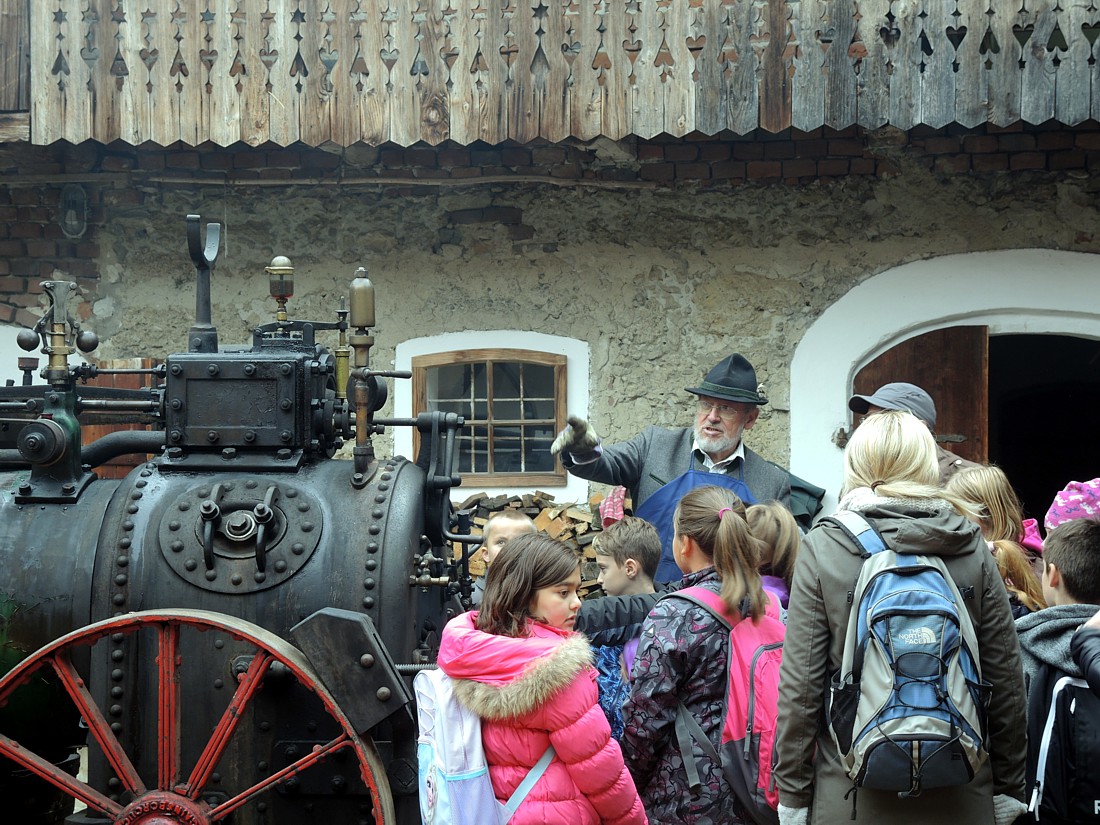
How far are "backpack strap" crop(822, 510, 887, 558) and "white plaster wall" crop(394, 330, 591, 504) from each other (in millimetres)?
4080

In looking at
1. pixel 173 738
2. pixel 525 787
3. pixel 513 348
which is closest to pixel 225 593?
pixel 173 738

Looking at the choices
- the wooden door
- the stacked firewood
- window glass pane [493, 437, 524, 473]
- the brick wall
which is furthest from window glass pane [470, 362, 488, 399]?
the wooden door

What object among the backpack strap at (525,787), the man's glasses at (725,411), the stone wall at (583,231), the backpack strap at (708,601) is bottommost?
the backpack strap at (525,787)

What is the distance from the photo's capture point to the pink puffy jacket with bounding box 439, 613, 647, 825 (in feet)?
8.80

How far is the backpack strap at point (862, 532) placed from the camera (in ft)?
8.79

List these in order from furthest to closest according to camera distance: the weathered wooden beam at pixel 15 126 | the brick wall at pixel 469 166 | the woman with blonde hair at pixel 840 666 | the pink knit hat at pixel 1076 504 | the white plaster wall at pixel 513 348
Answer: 1. the white plaster wall at pixel 513 348
2. the brick wall at pixel 469 166
3. the weathered wooden beam at pixel 15 126
4. the pink knit hat at pixel 1076 504
5. the woman with blonde hair at pixel 840 666

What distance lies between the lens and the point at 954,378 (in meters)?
6.59

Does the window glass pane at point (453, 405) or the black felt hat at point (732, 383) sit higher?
the black felt hat at point (732, 383)

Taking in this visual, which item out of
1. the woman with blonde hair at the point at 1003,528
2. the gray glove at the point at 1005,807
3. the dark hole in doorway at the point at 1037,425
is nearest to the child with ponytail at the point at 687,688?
the gray glove at the point at 1005,807

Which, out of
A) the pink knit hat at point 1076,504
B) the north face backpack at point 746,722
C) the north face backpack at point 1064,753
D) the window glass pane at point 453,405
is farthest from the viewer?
the window glass pane at point 453,405

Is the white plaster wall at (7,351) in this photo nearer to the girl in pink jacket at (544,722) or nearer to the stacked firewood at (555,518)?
the stacked firewood at (555,518)

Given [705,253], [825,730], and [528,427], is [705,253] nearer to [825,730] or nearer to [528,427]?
[528,427]

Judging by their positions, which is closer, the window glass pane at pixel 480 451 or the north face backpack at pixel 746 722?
the north face backpack at pixel 746 722

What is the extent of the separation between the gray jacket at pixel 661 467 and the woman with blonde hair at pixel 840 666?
2.34m
